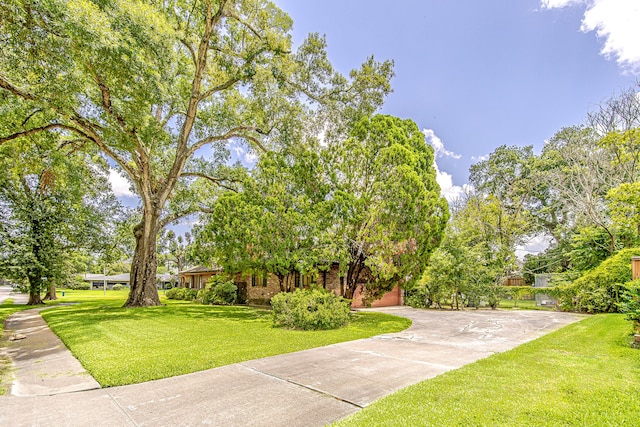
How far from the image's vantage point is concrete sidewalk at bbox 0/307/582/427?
3.58m

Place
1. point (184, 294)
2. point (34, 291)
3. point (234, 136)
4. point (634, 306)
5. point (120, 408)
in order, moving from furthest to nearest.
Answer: point (184, 294) < point (34, 291) < point (234, 136) < point (634, 306) < point (120, 408)

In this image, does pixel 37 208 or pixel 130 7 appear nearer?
pixel 130 7

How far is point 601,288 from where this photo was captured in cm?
1596

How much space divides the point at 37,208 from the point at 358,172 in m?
18.4

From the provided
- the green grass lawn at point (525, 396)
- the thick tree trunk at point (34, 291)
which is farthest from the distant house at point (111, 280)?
the green grass lawn at point (525, 396)

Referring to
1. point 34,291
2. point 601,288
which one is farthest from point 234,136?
point 601,288

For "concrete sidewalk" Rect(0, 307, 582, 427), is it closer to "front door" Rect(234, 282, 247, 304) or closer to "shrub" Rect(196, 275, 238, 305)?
"shrub" Rect(196, 275, 238, 305)

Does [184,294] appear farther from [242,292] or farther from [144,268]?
[144,268]

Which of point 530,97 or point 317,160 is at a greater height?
point 530,97

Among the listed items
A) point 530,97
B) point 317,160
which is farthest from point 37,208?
point 530,97

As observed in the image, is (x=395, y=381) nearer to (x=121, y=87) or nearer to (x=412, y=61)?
(x=121, y=87)

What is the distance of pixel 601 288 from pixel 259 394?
18623 mm

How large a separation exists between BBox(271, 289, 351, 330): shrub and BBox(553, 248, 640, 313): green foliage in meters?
12.8

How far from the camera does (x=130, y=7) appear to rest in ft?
29.8
